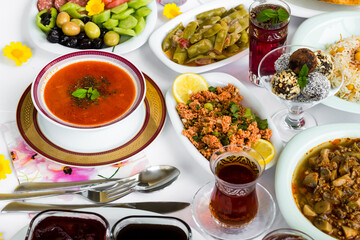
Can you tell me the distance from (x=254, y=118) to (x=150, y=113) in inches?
18.5

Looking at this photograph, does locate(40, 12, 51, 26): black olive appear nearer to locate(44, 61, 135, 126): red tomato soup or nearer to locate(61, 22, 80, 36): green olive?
locate(61, 22, 80, 36): green olive

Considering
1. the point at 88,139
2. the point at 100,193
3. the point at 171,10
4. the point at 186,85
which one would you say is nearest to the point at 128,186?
the point at 100,193

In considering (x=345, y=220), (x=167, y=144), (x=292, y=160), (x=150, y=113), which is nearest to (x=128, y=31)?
(x=150, y=113)

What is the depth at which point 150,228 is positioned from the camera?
1476 millimetres

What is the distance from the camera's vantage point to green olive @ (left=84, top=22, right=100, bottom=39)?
235 centimetres

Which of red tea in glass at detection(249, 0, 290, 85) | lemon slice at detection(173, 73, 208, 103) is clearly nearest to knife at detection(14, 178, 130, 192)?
lemon slice at detection(173, 73, 208, 103)

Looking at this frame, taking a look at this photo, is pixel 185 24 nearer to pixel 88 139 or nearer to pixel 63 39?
pixel 63 39

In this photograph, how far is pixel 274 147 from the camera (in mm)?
1855

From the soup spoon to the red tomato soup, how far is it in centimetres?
29

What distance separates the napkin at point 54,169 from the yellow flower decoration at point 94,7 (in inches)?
34.6

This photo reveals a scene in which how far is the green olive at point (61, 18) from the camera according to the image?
2.37 metres

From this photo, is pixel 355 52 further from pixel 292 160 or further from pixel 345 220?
pixel 345 220

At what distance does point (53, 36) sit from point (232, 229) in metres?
1.36

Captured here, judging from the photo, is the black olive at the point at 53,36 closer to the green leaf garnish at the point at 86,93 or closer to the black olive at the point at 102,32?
the black olive at the point at 102,32
